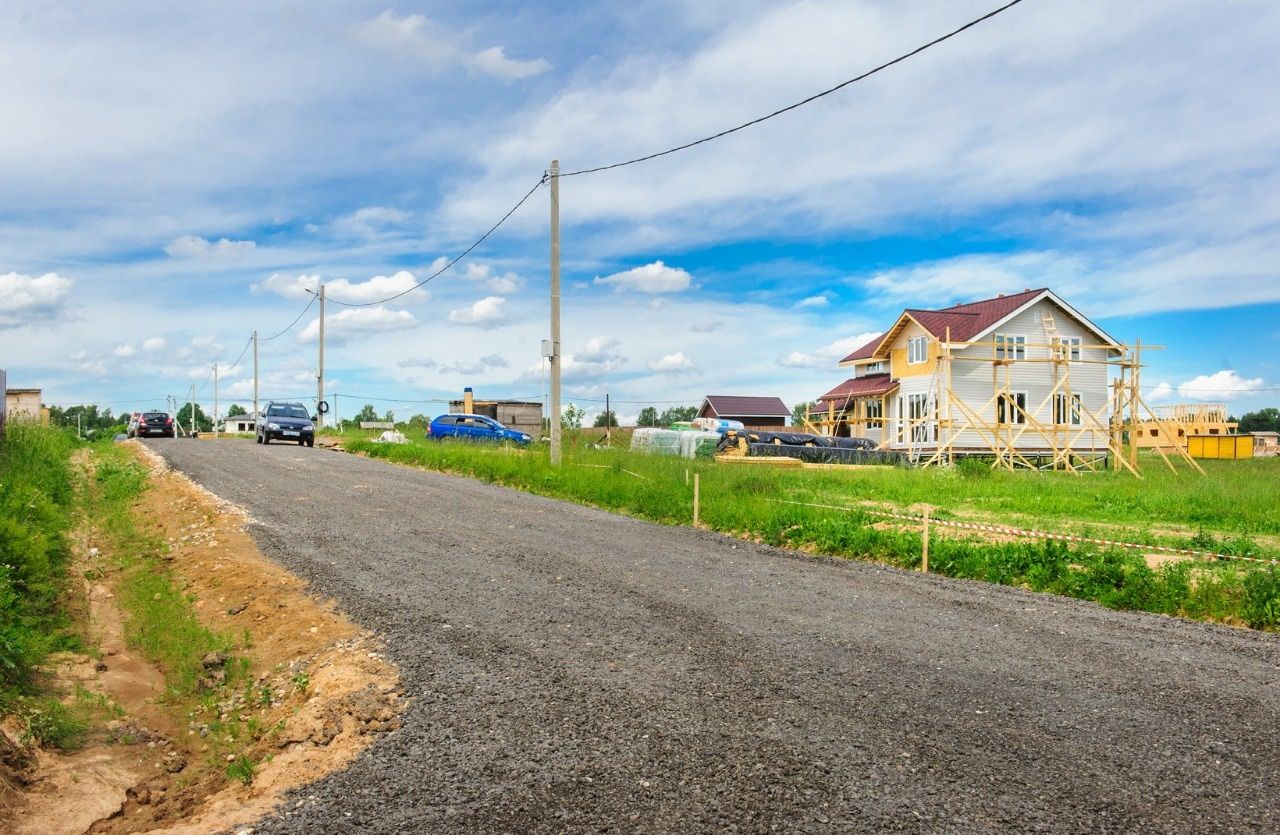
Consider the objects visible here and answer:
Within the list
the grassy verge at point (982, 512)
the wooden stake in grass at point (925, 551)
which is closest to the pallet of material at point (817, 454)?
the grassy verge at point (982, 512)

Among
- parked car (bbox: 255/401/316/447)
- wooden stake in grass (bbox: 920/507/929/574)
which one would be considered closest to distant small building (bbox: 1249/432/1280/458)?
wooden stake in grass (bbox: 920/507/929/574)

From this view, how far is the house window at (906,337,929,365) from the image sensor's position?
38062 millimetres

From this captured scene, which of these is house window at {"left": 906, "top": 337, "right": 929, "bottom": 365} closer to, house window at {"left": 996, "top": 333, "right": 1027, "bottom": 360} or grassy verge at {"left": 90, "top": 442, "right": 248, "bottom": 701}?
house window at {"left": 996, "top": 333, "right": 1027, "bottom": 360}

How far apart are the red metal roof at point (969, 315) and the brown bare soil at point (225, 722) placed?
31559mm

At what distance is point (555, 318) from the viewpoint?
71.6ft

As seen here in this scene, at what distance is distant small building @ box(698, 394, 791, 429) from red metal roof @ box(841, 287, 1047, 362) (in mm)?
28625

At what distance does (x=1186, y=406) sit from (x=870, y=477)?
38165 millimetres

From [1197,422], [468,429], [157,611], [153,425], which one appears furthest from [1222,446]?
[153,425]

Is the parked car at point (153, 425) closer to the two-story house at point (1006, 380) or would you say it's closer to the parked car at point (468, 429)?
the parked car at point (468, 429)

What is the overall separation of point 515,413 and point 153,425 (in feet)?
57.6

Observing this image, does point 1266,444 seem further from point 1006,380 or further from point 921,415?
point 1006,380

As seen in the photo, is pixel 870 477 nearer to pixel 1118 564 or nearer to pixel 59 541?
pixel 1118 564

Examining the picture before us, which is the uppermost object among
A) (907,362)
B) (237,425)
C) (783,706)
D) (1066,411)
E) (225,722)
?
(907,362)

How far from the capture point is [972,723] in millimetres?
5434
